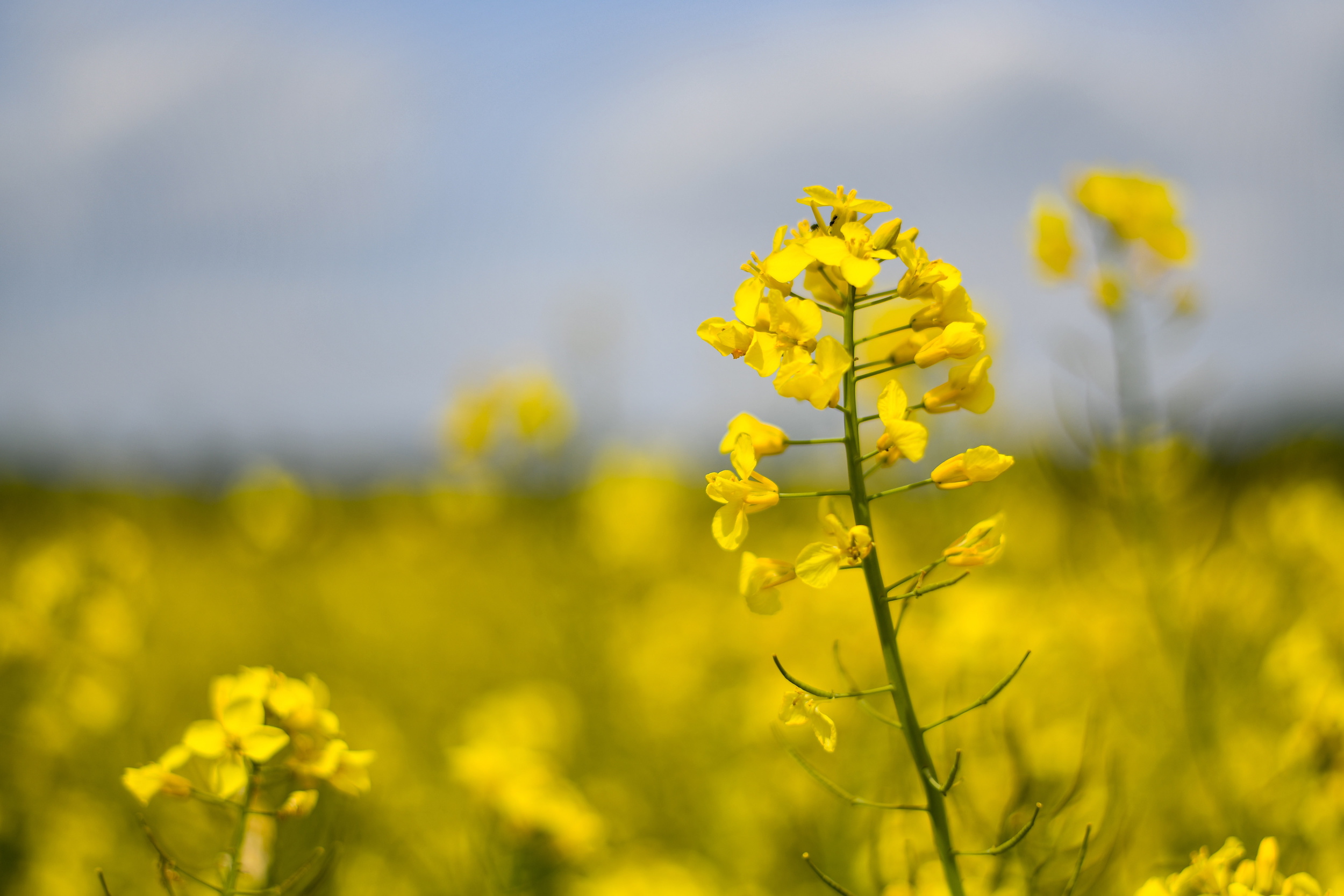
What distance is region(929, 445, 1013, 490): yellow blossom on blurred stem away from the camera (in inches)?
43.9

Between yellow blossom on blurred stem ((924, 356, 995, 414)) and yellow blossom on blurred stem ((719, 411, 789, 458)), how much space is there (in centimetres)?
21

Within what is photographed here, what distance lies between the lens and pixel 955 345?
3.71 ft

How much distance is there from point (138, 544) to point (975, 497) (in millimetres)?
3754

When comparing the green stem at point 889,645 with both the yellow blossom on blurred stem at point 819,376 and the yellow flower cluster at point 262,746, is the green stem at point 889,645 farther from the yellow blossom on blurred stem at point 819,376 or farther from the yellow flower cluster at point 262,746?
the yellow flower cluster at point 262,746

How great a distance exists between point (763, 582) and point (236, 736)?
0.89 meters

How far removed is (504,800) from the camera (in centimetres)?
213

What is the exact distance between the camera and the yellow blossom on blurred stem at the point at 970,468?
1114 millimetres

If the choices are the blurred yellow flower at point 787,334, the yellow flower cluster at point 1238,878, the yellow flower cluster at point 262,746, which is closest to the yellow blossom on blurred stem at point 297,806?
the yellow flower cluster at point 262,746

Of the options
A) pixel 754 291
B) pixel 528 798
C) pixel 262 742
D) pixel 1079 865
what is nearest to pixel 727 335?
pixel 754 291

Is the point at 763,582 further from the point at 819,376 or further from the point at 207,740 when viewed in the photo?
the point at 207,740

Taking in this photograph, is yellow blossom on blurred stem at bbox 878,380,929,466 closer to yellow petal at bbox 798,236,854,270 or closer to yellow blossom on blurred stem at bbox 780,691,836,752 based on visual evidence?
yellow petal at bbox 798,236,854,270

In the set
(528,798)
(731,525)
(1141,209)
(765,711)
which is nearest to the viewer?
(731,525)

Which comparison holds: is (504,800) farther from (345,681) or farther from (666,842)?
(345,681)

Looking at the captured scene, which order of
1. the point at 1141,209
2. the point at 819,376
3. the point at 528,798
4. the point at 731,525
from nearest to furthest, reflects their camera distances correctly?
the point at 819,376 → the point at 731,525 → the point at 528,798 → the point at 1141,209
